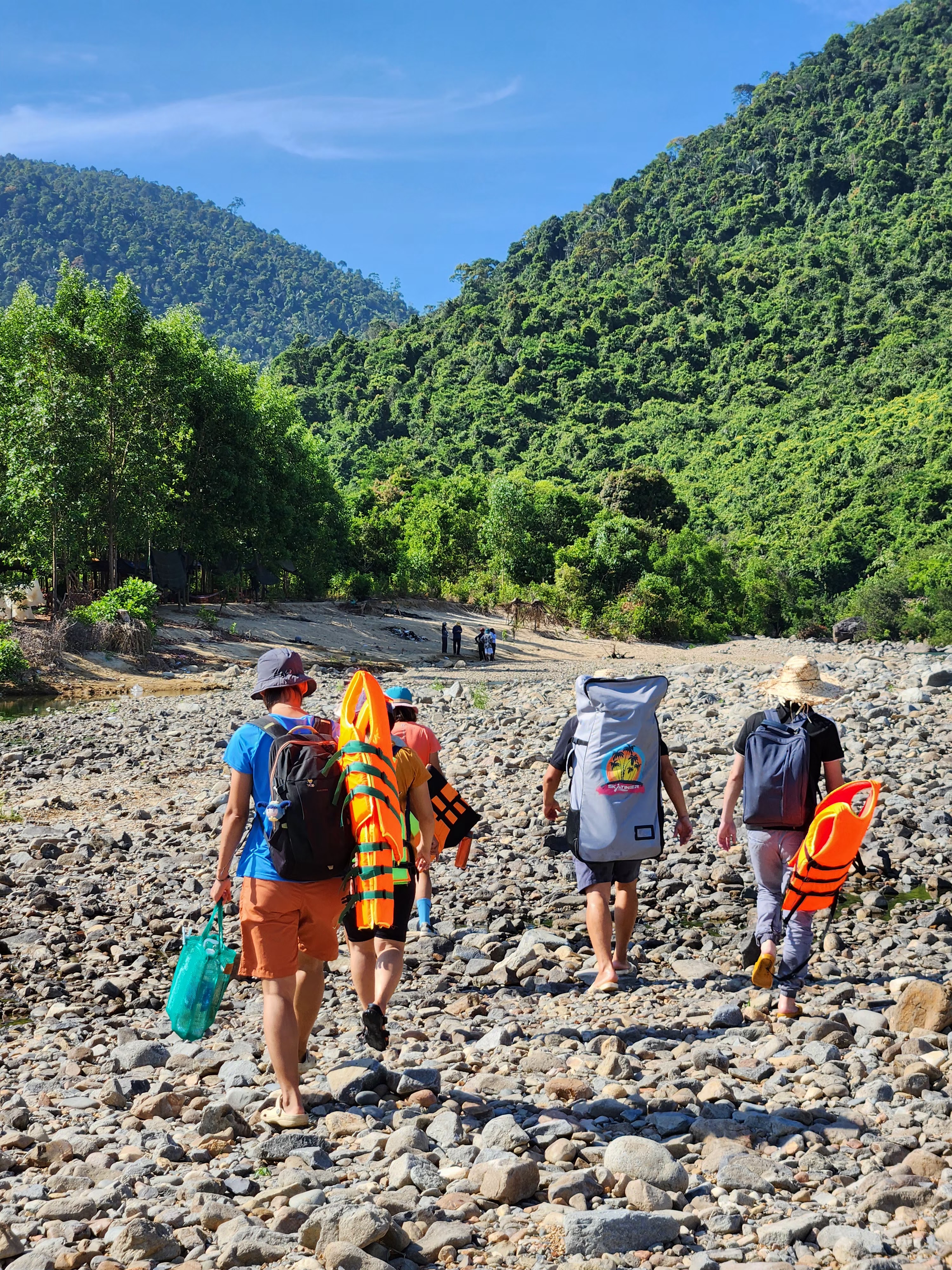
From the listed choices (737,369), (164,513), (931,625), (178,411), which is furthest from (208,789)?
(737,369)

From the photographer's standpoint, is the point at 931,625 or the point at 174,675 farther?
the point at 931,625

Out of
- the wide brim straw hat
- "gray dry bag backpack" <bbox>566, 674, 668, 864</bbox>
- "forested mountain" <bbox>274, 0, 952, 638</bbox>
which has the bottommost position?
"gray dry bag backpack" <bbox>566, 674, 668, 864</bbox>

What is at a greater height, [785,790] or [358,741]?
[358,741]

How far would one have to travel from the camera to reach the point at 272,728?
13.3 ft

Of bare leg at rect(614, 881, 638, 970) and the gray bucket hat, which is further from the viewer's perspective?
bare leg at rect(614, 881, 638, 970)

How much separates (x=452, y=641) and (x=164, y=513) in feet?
32.9

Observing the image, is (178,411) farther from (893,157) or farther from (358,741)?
(893,157)

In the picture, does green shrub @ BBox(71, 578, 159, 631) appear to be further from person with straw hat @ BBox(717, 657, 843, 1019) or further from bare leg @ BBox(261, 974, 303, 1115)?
bare leg @ BBox(261, 974, 303, 1115)

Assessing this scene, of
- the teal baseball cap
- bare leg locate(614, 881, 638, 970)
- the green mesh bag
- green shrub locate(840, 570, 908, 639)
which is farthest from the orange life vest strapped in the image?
green shrub locate(840, 570, 908, 639)

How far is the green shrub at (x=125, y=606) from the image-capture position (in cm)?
2622

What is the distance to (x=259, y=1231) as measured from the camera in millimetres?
3051

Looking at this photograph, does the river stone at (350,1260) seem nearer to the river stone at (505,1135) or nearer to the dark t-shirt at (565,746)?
the river stone at (505,1135)

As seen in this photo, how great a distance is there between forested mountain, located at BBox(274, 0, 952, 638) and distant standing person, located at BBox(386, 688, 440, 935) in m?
34.2

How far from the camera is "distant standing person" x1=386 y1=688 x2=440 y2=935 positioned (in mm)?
6246
